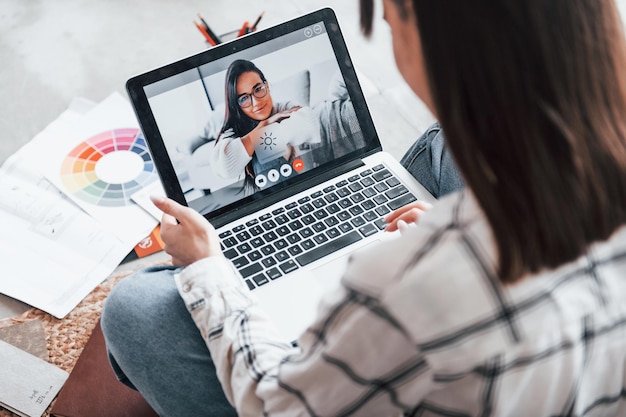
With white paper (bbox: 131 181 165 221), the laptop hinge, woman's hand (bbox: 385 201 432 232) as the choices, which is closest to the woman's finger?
woman's hand (bbox: 385 201 432 232)

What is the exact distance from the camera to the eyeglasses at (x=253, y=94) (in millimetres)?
939

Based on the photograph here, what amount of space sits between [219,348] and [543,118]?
0.43m

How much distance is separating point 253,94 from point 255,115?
3 centimetres

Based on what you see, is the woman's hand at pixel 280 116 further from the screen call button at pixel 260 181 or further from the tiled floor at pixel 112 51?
the tiled floor at pixel 112 51

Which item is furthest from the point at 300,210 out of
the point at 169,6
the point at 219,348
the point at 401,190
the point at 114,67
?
the point at 169,6

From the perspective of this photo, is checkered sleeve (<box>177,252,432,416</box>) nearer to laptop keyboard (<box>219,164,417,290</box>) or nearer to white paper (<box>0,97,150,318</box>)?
laptop keyboard (<box>219,164,417,290</box>)

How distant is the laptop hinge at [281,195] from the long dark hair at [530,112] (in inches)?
20.0

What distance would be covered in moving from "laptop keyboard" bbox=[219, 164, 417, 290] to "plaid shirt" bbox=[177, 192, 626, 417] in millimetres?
313

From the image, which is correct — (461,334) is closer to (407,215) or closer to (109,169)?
(407,215)

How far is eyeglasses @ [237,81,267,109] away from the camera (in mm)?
939

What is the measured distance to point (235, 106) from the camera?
94 centimetres

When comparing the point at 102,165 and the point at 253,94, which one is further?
the point at 102,165

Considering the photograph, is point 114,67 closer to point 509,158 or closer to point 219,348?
point 219,348

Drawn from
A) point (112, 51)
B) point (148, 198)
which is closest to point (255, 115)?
point (148, 198)
